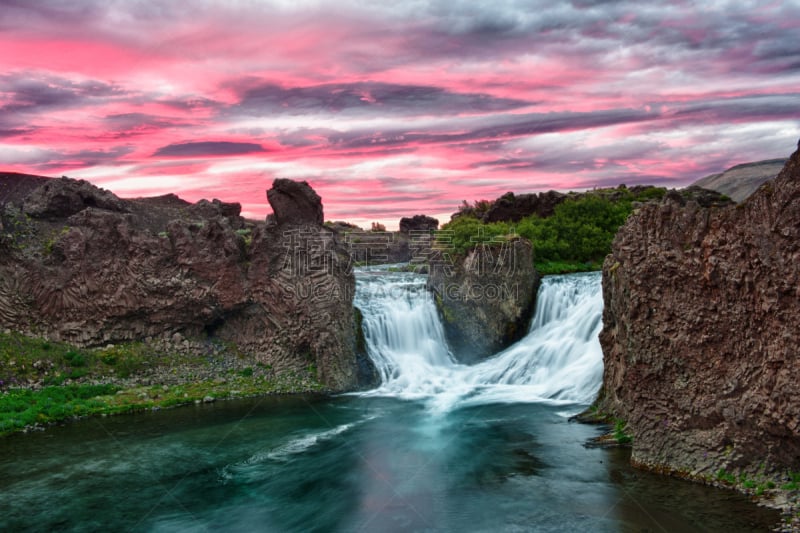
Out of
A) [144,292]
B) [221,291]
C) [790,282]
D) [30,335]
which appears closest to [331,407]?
[221,291]

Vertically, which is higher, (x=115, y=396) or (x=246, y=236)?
(x=246, y=236)

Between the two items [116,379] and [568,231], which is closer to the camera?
[116,379]

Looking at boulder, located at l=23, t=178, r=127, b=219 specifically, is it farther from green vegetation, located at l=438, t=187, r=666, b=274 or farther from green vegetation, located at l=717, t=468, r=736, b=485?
green vegetation, located at l=717, t=468, r=736, b=485

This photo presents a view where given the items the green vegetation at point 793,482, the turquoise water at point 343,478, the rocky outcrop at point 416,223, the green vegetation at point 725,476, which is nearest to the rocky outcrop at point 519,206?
the rocky outcrop at point 416,223

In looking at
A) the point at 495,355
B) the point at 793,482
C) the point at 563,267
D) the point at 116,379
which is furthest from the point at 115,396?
the point at 563,267

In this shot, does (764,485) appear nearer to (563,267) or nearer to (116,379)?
(116,379)

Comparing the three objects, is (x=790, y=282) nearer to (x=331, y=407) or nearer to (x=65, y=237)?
(x=331, y=407)

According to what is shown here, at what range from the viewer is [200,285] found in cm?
2770

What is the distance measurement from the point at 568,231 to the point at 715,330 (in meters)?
30.9

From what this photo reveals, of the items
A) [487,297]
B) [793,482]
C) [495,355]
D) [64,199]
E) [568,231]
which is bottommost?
[495,355]

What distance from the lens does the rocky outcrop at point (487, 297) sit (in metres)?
30.1

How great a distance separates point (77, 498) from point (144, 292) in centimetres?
1396

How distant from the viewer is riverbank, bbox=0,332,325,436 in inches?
830

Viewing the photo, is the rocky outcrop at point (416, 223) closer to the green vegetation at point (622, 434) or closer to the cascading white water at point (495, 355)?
the cascading white water at point (495, 355)
